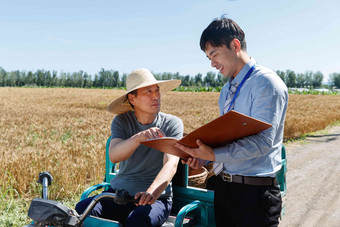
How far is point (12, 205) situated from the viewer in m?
4.33

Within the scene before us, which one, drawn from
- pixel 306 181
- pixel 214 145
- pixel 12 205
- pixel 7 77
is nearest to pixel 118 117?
→ pixel 214 145

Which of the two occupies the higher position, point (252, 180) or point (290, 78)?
point (290, 78)

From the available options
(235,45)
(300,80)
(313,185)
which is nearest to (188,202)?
(235,45)

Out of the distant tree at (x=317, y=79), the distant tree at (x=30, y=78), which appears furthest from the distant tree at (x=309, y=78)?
the distant tree at (x=30, y=78)

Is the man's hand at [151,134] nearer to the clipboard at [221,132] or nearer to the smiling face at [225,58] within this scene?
the clipboard at [221,132]

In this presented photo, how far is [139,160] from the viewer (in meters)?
2.72

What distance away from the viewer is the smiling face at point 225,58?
2012mm

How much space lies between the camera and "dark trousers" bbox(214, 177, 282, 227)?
2.02 meters

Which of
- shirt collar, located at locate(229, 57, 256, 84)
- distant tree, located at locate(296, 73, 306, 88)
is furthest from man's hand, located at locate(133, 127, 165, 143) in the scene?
distant tree, located at locate(296, 73, 306, 88)

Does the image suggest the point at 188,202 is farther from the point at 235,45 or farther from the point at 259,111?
the point at 235,45

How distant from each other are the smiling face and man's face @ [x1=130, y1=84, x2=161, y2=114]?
0.82m

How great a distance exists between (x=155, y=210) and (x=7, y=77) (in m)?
104

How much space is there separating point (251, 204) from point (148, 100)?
1195 millimetres

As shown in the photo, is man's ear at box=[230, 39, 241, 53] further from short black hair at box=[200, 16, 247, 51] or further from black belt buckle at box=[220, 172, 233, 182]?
black belt buckle at box=[220, 172, 233, 182]
